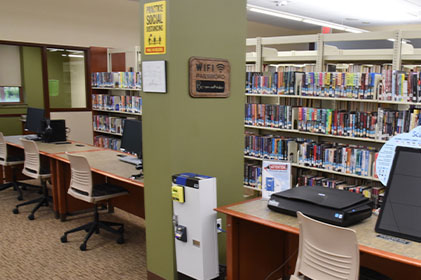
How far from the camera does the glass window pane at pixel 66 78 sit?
316 inches

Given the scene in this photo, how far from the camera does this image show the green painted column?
2863 mm

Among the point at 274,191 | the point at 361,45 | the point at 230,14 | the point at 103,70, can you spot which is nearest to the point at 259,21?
the point at 361,45

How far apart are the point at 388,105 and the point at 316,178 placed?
1106 millimetres

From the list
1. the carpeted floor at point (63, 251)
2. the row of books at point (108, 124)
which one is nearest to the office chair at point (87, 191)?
the carpeted floor at point (63, 251)

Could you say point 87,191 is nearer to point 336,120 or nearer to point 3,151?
point 3,151

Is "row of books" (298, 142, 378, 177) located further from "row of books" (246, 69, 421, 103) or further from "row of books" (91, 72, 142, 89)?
"row of books" (91, 72, 142, 89)

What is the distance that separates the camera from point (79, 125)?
812 cm

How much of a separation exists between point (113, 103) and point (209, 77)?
15.4 feet

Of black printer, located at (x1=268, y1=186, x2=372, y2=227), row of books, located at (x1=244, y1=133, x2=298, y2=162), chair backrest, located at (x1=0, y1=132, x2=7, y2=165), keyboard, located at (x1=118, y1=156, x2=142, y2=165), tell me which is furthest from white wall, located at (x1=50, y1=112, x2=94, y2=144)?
black printer, located at (x1=268, y1=186, x2=372, y2=227)

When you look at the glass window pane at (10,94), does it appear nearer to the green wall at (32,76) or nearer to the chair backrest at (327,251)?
the green wall at (32,76)


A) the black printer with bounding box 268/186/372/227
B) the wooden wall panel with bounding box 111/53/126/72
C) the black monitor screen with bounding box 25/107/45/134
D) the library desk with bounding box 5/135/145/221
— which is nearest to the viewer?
the black printer with bounding box 268/186/372/227

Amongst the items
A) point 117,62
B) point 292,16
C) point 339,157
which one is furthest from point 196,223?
point 292,16

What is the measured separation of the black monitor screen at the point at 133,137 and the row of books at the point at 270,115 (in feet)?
5.38

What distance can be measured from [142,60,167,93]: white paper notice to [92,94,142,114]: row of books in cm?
371
